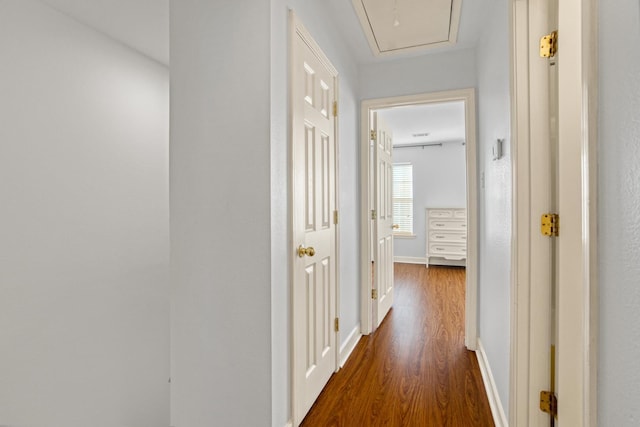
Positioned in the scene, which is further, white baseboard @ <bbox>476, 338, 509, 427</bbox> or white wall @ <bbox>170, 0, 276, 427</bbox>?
white baseboard @ <bbox>476, 338, 509, 427</bbox>

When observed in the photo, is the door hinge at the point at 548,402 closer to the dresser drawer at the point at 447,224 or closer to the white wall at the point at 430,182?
the dresser drawer at the point at 447,224

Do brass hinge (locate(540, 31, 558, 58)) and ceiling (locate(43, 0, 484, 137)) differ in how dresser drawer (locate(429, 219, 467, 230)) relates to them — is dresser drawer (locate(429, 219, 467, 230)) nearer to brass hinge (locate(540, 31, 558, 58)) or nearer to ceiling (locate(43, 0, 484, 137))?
ceiling (locate(43, 0, 484, 137))

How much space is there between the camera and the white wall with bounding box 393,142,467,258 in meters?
6.40

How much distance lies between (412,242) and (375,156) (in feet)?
13.7

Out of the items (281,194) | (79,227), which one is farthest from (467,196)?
(79,227)

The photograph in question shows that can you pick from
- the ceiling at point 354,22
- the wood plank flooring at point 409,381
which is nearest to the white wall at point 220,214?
the wood plank flooring at point 409,381

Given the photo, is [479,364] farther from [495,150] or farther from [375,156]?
[375,156]

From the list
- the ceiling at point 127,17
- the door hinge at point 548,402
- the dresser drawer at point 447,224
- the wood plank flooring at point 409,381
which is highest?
the ceiling at point 127,17

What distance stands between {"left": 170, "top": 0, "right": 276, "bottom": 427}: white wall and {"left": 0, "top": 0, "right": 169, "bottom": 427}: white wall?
40.2 inches

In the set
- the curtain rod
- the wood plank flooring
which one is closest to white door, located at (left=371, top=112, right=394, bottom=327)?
the wood plank flooring

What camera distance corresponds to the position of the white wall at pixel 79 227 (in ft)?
6.01

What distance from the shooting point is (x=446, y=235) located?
6.24 m

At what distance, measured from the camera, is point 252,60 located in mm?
1433

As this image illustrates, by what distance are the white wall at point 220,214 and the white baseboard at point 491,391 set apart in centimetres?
121
